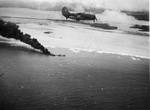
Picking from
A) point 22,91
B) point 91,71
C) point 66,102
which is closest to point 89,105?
point 66,102

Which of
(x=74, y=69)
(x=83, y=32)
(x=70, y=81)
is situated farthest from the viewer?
(x=83, y=32)

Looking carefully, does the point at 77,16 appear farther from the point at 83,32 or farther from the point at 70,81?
the point at 70,81

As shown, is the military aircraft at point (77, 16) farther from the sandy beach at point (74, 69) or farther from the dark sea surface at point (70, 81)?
the dark sea surface at point (70, 81)

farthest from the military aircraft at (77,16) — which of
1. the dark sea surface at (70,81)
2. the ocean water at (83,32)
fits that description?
the dark sea surface at (70,81)

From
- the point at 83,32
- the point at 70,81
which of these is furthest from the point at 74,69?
the point at 83,32

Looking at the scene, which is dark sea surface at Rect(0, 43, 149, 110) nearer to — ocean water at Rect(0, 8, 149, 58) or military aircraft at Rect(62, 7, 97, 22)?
ocean water at Rect(0, 8, 149, 58)

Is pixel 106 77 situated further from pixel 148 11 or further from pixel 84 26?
pixel 148 11
